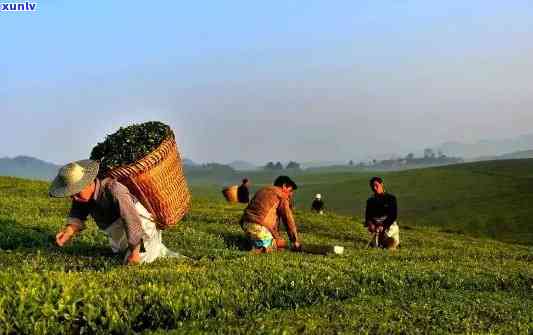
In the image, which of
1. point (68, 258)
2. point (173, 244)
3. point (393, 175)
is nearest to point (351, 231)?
point (173, 244)

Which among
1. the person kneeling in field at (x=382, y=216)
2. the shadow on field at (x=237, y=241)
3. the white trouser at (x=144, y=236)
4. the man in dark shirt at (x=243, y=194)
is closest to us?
the white trouser at (x=144, y=236)

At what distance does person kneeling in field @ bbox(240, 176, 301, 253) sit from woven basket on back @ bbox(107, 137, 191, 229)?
3.44 meters

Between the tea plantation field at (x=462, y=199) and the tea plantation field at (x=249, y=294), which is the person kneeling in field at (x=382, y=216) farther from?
the tea plantation field at (x=462, y=199)

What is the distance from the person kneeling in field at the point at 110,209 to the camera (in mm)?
10070

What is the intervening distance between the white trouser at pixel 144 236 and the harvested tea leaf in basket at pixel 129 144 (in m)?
0.99

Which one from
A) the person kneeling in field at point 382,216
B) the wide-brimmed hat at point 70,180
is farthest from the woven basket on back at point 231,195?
the wide-brimmed hat at point 70,180

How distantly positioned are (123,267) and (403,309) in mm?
5096

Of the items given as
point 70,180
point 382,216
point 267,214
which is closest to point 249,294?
point 70,180

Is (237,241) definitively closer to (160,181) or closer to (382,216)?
(382,216)

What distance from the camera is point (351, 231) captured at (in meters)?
25.8

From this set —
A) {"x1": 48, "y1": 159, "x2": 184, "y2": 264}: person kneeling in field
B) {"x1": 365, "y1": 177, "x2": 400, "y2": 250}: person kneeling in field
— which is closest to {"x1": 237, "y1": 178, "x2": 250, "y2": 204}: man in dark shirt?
{"x1": 365, "y1": 177, "x2": 400, "y2": 250}: person kneeling in field

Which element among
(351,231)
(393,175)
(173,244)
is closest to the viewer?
(173,244)

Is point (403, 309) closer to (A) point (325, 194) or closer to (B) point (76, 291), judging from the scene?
(B) point (76, 291)

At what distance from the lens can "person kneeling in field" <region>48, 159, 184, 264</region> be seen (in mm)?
10070
